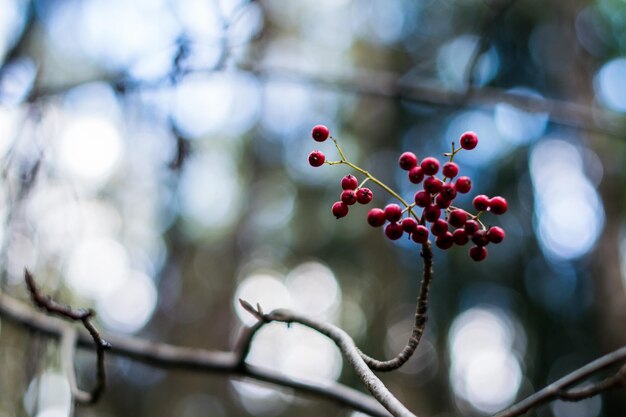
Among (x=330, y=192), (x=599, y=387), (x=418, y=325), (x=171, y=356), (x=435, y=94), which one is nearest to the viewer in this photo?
(x=599, y=387)

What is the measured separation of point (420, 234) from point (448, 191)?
0.08m

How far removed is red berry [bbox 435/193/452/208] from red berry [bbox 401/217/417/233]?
0.04m

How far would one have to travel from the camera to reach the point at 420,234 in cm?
83

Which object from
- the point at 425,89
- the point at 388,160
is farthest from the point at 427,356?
the point at 425,89

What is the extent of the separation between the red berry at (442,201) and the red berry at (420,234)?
0.20ft

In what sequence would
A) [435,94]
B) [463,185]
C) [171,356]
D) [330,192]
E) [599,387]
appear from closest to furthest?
[599,387] → [463,185] → [171,356] → [435,94] → [330,192]

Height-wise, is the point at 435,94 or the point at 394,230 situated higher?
the point at 435,94

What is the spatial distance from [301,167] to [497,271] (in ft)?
9.49

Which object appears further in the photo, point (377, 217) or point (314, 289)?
point (314, 289)

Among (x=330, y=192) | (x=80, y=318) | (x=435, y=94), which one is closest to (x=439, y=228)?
(x=80, y=318)

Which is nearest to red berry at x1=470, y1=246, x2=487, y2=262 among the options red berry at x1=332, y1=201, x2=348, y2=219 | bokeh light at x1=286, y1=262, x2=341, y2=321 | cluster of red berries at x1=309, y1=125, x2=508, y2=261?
cluster of red berries at x1=309, y1=125, x2=508, y2=261

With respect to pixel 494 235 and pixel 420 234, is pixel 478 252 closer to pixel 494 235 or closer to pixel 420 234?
pixel 494 235

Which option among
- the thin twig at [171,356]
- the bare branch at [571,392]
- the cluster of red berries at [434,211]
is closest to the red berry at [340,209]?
the cluster of red berries at [434,211]

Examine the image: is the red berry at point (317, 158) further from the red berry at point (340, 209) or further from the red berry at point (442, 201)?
the red berry at point (442, 201)
